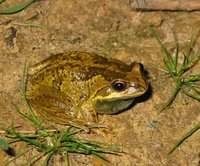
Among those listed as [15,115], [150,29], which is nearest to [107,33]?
[150,29]

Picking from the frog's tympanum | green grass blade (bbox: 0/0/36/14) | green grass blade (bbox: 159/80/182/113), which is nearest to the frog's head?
the frog's tympanum

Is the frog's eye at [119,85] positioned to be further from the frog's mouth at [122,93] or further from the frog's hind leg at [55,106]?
the frog's hind leg at [55,106]

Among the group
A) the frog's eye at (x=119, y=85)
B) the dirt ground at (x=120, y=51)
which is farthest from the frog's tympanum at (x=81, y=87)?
the dirt ground at (x=120, y=51)

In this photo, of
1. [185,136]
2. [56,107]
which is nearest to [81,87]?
[56,107]

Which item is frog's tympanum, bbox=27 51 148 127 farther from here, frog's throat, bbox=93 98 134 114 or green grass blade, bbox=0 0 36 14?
green grass blade, bbox=0 0 36 14

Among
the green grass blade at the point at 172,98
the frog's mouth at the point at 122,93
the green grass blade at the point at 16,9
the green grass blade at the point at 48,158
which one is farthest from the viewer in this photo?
the green grass blade at the point at 16,9

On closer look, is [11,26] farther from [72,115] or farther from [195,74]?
[195,74]

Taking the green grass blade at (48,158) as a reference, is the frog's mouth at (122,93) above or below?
above

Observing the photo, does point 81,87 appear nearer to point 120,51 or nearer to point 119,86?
point 119,86
